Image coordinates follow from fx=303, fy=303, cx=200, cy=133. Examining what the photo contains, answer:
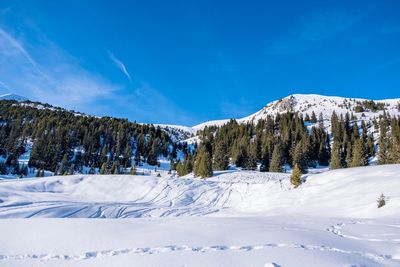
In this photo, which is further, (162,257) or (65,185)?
(65,185)

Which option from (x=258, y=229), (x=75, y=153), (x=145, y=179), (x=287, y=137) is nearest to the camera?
(x=258, y=229)

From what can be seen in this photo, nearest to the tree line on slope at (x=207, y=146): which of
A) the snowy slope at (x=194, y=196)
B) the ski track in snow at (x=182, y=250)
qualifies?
the snowy slope at (x=194, y=196)

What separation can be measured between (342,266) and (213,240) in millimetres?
3049

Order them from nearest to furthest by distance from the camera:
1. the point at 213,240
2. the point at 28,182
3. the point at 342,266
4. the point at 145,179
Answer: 1. the point at 342,266
2. the point at 213,240
3. the point at 28,182
4. the point at 145,179

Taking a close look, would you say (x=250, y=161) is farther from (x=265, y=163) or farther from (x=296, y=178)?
(x=296, y=178)

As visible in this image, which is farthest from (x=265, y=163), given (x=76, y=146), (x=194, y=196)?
(x=76, y=146)

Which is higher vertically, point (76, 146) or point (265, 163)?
point (76, 146)

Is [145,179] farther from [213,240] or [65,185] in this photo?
[213,240]

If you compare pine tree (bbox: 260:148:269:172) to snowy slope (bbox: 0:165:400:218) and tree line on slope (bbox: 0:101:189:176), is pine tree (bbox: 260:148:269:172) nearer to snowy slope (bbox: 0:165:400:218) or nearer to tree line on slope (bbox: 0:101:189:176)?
snowy slope (bbox: 0:165:400:218)

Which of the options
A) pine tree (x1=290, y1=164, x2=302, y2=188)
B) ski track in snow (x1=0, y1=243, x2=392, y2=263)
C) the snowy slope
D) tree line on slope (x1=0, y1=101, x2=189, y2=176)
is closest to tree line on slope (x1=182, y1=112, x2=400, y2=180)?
pine tree (x1=290, y1=164, x2=302, y2=188)

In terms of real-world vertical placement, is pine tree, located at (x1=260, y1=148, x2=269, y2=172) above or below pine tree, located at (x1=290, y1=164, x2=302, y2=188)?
above

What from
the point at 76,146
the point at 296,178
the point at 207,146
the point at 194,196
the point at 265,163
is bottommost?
the point at 194,196

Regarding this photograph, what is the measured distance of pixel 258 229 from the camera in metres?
9.20

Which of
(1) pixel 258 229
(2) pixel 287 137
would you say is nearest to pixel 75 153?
(2) pixel 287 137
